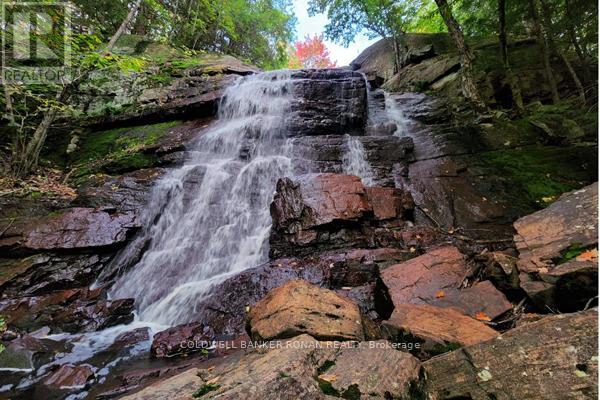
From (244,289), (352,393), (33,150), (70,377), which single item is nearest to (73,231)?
(70,377)

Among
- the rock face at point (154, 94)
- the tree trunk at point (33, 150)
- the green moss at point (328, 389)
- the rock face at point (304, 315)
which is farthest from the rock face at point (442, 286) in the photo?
the rock face at point (154, 94)

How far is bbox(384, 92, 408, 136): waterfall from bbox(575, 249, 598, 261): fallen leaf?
280 inches

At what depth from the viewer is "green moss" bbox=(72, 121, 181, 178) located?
8977 mm

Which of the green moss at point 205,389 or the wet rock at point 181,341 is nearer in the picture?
the green moss at point 205,389

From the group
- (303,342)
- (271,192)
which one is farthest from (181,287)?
(303,342)

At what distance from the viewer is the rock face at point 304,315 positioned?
277cm

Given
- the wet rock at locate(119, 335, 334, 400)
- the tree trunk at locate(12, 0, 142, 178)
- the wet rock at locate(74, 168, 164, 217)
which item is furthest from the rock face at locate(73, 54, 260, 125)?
the wet rock at locate(119, 335, 334, 400)

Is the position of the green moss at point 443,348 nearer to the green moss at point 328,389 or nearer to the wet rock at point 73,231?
the green moss at point 328,389

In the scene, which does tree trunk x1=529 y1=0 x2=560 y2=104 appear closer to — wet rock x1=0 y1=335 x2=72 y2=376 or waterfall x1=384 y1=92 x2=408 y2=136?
waterfall x1=384 y1=92 x2=408 y2=136

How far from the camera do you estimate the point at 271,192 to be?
7.54 metres

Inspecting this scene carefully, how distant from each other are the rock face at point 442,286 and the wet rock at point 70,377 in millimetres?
3883

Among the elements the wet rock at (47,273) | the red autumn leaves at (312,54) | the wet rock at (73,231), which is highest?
the red autumn leaves at (312,54)

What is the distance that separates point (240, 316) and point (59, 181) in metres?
7.44

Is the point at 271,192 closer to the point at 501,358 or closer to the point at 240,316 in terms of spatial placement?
the point at 240,316
